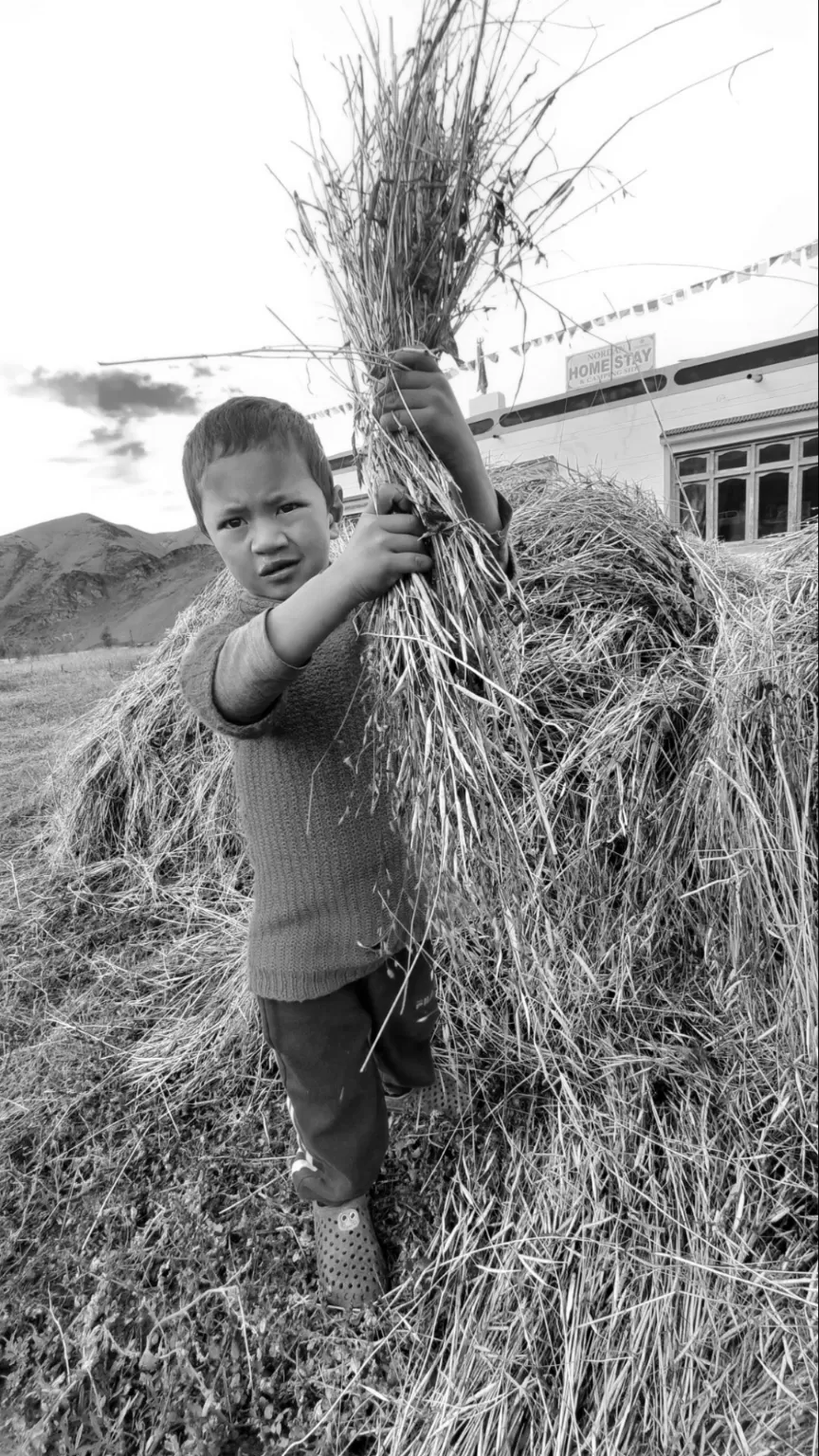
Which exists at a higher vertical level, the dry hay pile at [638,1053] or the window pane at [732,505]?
the dry hay pile at [638,1053]

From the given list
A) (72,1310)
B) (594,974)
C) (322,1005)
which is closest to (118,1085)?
(72,1310)

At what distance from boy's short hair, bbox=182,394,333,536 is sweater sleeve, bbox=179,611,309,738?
12.0 inches

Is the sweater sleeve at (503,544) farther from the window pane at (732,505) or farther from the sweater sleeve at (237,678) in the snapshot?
the window pane at (732,505)

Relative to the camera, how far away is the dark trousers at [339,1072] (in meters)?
1.38

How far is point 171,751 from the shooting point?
3.58 m

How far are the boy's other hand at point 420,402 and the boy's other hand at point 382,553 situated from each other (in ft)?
0.33

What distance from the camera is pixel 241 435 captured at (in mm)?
1260

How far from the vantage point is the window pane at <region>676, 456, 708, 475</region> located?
38.4 feet

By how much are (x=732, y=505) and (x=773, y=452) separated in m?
0.96

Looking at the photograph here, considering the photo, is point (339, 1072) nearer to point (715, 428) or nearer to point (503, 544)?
point (503, 544)

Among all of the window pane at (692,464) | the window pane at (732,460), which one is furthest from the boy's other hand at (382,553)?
the window pane at (692,464)

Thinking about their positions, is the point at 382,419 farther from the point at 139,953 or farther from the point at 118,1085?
the point at 139,953

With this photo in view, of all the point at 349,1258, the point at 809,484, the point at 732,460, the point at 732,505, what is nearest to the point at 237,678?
the point at 349,1258

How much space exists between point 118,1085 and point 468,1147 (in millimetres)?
1058
